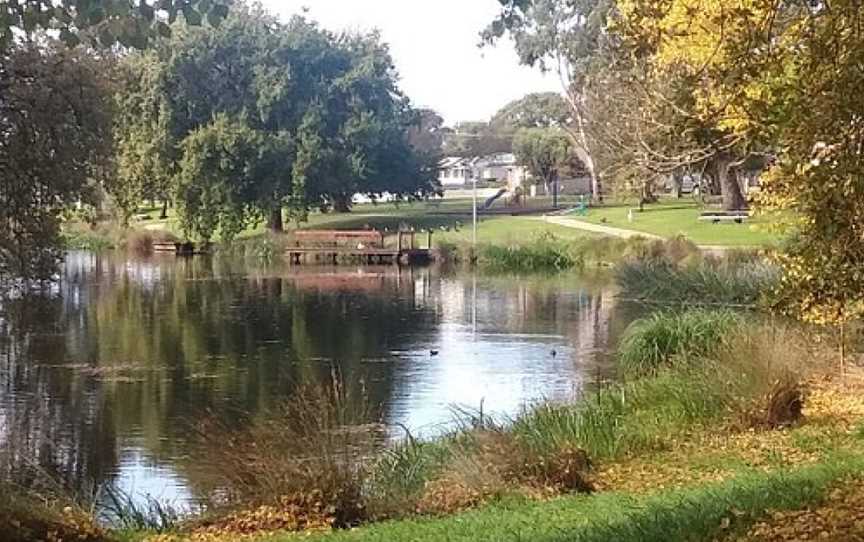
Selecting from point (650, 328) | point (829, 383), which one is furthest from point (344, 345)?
point (829, 383)

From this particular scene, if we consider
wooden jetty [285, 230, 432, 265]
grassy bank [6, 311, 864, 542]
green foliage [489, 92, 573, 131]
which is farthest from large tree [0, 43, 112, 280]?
green foliage [489, 92, 573, 131]

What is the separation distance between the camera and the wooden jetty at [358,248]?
163 ft

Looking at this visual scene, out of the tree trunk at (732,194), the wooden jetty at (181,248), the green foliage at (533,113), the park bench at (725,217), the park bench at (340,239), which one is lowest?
the wooden jetty at (181,248)

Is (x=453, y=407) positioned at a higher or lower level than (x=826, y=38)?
lower

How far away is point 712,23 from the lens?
8.62 metres

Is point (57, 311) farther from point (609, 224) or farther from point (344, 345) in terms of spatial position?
point (609, 224)

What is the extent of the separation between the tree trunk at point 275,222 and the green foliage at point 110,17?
2044 inches

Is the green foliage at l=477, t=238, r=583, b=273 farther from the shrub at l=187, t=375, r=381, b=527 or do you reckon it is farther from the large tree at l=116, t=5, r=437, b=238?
the shrub at l=187, t=375, r=381, b=527

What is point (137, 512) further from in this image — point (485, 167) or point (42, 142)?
point (485, 167)

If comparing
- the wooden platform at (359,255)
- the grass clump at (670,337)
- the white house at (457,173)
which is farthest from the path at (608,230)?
the white house at (457,173)

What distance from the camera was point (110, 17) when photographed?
18.1ft

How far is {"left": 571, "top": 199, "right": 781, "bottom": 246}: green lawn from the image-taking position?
4242 centimetres

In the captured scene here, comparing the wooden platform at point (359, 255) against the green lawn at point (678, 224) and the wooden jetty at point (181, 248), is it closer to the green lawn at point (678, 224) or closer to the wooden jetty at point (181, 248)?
the wooden jetty at point (181, 248)

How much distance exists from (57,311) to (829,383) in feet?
71.5
